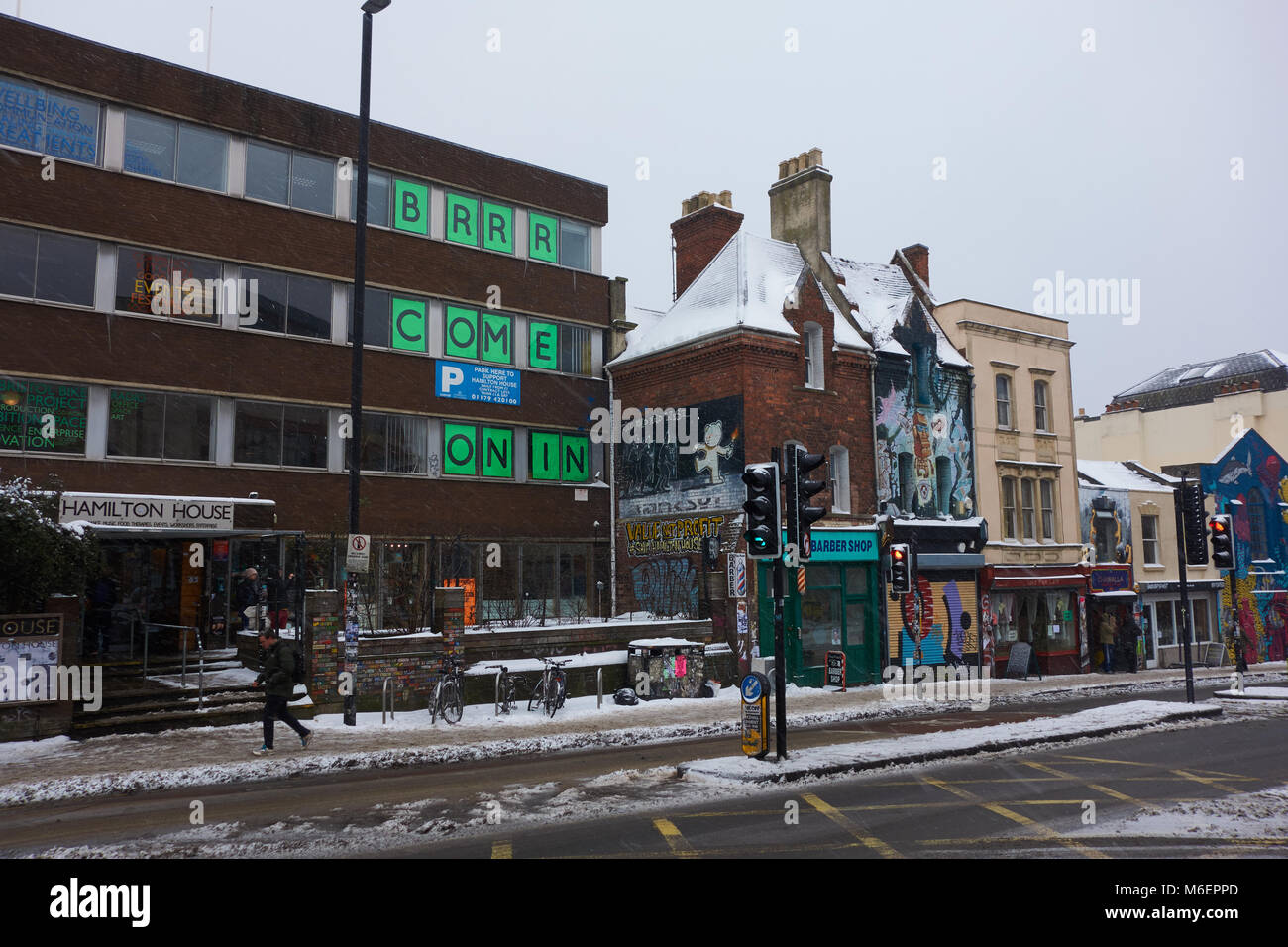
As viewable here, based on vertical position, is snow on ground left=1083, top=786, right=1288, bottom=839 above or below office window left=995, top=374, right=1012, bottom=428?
below

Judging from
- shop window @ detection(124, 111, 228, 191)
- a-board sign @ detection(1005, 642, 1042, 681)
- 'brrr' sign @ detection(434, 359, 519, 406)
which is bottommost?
a-board sign @ detection(1005, 642, 1042, 681)

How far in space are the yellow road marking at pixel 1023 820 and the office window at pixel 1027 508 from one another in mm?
21798

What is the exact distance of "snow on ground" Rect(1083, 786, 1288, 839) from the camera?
861 cm

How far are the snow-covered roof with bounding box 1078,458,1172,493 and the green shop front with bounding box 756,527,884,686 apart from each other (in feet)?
42.2

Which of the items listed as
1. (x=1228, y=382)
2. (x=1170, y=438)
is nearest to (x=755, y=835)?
(x=1170, y=438)

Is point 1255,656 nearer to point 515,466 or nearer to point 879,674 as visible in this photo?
point 879,674

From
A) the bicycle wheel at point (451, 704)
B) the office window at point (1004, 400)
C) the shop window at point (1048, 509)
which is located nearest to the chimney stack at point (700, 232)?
the office window at point (1004, 400)

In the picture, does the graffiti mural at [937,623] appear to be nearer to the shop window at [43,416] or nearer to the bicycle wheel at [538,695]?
the bicycle wheel at [538,695]

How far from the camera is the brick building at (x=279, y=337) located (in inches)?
838

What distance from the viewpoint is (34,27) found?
21.3 m

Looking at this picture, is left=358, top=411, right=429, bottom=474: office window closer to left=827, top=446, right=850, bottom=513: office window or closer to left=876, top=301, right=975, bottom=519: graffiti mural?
left=827, top=446, right=850, bottom=513: office window

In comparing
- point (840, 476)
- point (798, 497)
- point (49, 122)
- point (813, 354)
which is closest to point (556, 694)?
point (798, 497)

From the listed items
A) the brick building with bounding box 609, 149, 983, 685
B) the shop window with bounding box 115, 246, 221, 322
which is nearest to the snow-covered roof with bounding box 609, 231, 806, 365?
the brick building with bounding box 609, 149, 983, 685

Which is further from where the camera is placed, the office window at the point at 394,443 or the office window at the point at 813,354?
the office window at the point at 813,354
